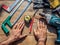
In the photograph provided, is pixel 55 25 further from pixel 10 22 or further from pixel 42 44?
pixel 10 22

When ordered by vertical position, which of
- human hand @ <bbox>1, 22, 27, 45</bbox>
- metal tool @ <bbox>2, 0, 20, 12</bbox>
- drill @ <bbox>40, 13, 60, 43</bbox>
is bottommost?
human hand @ <bbox>1, 22, 27, 45</bbox>

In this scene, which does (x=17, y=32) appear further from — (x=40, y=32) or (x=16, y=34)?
(x=40, y=32)

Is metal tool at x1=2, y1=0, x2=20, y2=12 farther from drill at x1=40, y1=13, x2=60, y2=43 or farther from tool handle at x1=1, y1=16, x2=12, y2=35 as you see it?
drill at x1=40, y1=13, x2=60, y2=43

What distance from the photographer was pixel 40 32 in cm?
163

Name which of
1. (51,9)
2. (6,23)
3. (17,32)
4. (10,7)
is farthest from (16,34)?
(51,9)

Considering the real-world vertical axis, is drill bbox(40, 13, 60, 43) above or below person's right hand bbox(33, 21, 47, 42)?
above

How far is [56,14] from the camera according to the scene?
1.68m

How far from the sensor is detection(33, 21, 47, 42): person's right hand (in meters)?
1.61

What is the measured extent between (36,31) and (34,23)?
0.07 meters

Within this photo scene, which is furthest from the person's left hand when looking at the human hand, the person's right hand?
the person's right hand

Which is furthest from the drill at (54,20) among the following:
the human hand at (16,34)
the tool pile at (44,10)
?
the human hand at (16,34)

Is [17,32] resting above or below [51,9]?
below

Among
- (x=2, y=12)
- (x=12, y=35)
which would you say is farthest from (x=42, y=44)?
(x=2, y=12)

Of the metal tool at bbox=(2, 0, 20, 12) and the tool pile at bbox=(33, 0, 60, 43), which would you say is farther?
the metal tool at bbox=(2, 0, 20, 12)
